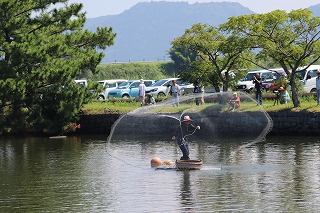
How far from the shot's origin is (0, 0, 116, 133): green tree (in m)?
46.1

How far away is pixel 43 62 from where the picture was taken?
46.5 m

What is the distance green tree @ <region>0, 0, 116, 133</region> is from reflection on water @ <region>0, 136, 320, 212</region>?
352 inches

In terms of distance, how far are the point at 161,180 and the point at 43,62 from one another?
2014cm

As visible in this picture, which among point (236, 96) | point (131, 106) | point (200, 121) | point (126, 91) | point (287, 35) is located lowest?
point (200, 121)

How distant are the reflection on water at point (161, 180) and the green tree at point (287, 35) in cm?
798

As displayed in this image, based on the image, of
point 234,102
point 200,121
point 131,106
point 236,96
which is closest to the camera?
point 200,121

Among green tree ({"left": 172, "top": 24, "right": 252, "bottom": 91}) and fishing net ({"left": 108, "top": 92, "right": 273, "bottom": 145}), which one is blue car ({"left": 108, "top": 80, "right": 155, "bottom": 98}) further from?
fishing net ({"left": 108, "top": 92, "right": 273, "bottom": 145})

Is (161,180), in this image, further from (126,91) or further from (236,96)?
(126,91)

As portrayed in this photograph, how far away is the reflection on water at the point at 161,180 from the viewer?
23766 millimetres

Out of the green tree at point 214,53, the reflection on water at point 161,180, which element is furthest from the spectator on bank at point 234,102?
the green tree at point 214,53

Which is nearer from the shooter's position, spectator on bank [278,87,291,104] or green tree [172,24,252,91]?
spectator on bank [278,87,291,104]

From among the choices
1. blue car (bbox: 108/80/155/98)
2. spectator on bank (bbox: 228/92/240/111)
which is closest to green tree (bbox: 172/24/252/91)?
blue car (bbox: 108/80/155/98)

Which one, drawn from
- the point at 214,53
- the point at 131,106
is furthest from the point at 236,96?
the point at 214,53

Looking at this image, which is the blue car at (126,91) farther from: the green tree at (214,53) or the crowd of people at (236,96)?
the crowd of people at (236,96)
